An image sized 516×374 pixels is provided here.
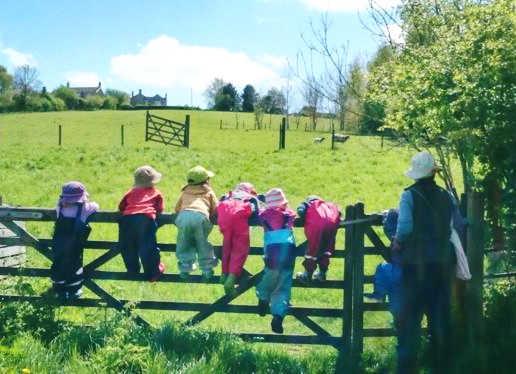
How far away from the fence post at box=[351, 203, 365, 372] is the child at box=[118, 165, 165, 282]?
197 centimetres

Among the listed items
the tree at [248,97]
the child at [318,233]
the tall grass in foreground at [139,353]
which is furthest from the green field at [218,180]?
the tree at [248,97]

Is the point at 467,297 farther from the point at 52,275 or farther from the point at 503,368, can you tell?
the point at 52,275

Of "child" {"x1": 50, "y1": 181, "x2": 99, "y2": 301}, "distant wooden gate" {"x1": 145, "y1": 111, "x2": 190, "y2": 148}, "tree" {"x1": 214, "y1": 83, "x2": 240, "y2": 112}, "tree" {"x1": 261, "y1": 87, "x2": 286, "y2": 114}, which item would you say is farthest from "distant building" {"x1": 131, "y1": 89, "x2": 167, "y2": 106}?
"child" {"x1": 50, "y1": 181, "x2": 99, "y2": 301}

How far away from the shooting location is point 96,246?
20.8 ft

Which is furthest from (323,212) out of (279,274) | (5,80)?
(5,80)

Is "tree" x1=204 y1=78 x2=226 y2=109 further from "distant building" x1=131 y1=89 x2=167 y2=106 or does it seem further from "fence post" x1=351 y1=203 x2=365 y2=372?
"fence post" x1=351 y1=203 x2=365 y2=372

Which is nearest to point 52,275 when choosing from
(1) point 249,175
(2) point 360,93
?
(2) point 360,93

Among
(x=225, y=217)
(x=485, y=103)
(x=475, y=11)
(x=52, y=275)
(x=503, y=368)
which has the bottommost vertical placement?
(x=503, y=368)

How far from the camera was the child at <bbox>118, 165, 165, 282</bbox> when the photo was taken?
20.3 feet

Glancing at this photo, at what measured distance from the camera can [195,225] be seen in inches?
238

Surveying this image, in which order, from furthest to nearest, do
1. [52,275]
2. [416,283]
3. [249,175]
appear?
1. [249,175]
2. [52,275]
3. [416,283]

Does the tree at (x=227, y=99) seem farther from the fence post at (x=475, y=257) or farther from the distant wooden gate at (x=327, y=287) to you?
the fence post at (x=475, y=257)

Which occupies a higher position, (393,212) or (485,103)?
(485,103)

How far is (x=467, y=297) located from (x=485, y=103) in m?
1.86
